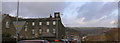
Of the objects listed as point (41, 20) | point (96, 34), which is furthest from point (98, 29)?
point (41, 20)

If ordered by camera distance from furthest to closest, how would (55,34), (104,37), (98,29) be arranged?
(55,34) < (98,29) < (104,37)

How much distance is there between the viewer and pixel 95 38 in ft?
189

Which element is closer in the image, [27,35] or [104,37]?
[104,37]

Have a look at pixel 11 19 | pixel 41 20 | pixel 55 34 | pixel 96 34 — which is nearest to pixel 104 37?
pixel 96 34

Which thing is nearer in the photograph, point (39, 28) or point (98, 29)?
point (98, 29)

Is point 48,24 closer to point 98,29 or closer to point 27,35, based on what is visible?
point 27,35

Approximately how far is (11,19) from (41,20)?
14073mm

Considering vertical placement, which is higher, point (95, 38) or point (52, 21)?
point (52, 21)

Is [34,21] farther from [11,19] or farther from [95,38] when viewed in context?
[95,38]

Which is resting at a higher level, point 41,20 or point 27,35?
point 41,20

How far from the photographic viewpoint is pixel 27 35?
67.2 metres

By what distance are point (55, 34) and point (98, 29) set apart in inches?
616

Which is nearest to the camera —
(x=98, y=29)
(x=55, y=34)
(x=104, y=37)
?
(x=104, y=37)

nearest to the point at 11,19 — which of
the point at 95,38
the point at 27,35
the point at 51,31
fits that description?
the point at 27,35
